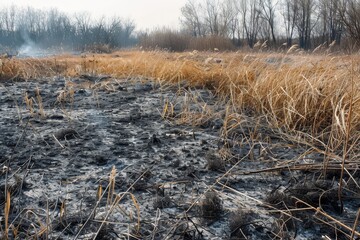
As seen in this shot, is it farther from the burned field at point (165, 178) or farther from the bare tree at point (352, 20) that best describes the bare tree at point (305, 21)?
the burned field at point (165, 178)

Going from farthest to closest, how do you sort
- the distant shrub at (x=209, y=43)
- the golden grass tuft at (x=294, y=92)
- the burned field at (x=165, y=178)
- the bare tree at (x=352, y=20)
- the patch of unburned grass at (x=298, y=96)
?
1. the distant shrub at (x=209, y=43)
2. the bare tree at (x=352, y=20)
3. the golden grass tuft at (x=294, y=92)
4. the patch of unburned grass at (x=298, y=96)
5. the burned field at (x=165, y=178)

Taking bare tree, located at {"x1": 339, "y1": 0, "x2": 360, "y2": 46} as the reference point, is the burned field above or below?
below

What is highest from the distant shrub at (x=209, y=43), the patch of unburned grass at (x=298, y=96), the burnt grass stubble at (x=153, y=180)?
the distant shrub at (x=209, y=43)

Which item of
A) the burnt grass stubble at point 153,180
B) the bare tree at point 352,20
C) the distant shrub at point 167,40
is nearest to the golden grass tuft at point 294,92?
the burnt grass stubble at point 153,180

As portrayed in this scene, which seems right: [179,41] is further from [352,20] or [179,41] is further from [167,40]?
[352,20]

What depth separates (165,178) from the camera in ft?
4.45

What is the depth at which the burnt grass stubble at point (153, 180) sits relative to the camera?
1021 millimetres

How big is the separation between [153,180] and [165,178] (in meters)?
0.05

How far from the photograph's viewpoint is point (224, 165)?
1482mm

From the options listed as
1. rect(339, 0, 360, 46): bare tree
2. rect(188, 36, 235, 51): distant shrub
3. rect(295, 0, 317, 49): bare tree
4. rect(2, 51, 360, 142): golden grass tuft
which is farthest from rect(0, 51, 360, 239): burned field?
rect(295, 0, 317, 49): bare tree

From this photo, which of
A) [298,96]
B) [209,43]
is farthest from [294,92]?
[209,43]

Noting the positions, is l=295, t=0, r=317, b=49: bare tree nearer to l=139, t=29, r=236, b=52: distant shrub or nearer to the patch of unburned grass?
l=139, t=29, r=236, b=52: distant shrub

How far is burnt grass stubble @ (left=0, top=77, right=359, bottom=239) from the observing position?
1021mm

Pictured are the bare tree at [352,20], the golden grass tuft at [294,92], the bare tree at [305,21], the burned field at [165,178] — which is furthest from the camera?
the bare tree at [305,21]
